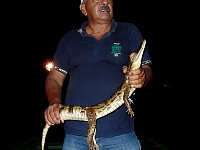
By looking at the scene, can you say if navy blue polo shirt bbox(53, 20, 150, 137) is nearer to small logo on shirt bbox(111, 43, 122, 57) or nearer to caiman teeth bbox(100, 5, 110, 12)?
small logo on shirt bbox(111, 43, 122, 57)

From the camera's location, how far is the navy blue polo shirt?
378 centimetres

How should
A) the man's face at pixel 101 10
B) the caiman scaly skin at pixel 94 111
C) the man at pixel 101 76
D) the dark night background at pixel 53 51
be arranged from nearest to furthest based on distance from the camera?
1. the caiman scaly skin at pixel 94 111
2. the man at pixel 101 76
3. the man's face at pixel 101 10
4. the dark night background at pixel 53 51

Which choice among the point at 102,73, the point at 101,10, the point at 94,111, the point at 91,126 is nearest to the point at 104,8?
the point at 101,10

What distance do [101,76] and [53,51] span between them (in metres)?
43.9

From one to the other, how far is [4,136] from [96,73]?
8.11 metres

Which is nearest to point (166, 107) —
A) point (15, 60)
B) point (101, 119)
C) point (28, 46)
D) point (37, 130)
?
point (37, 130)

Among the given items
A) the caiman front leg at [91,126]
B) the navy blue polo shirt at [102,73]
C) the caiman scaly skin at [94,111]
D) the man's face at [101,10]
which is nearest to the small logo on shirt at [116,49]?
the navy blue polo shirt at [102,73]

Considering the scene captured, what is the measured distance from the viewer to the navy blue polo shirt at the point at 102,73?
378cm

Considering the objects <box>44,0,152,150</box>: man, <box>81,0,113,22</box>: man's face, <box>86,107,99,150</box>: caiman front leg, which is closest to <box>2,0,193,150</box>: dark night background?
<box>44,0,152,150</box>: man

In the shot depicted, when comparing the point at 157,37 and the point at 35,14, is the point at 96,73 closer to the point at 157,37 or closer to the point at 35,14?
the point at 157,37

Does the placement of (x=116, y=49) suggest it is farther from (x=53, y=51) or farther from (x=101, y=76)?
(x=53, y=51)

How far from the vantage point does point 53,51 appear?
1850 inches

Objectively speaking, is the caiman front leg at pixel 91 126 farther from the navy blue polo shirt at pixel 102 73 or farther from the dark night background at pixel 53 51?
the dark night background at pixel 53 51

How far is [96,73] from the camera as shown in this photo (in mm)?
3811
